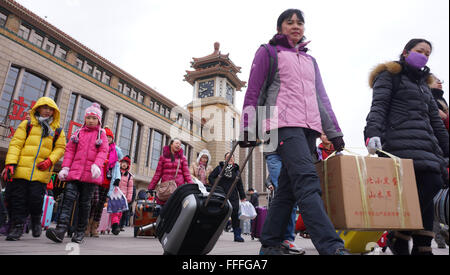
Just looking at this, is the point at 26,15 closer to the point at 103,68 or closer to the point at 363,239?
the point at 103,68

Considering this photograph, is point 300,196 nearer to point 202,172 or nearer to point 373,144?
point 373,144

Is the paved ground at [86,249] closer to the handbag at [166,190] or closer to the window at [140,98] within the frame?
the handbag at [166,190]

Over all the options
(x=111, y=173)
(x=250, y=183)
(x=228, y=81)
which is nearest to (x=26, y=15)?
(x=111, y=173)

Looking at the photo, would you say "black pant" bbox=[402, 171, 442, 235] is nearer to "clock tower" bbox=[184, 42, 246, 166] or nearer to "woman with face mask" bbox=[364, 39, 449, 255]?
"woman with face mask" bbox=[364, 39, 449, 255]

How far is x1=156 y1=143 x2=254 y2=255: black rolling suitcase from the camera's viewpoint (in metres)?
2.14

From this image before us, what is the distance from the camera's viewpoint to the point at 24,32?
1636 centimetres

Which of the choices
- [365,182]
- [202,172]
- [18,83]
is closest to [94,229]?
[202,172]

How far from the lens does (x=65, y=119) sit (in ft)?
55.5

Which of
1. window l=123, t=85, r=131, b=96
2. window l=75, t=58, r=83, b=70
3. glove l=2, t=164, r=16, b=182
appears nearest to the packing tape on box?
glove l=2, t=164, r=16, b=182

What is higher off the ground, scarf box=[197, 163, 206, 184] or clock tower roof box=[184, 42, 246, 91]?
clock tower roof box=[184, 42, 246, 91]

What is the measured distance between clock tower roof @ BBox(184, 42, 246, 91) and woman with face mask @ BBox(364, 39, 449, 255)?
33784 millimetres

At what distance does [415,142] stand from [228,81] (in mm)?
35447

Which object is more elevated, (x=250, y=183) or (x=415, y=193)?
(x=250, y=183)

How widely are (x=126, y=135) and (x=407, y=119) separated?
69.3 ft
